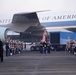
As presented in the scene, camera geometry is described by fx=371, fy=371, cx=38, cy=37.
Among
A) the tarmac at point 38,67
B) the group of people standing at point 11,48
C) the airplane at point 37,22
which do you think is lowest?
the tarmac at point 38,67

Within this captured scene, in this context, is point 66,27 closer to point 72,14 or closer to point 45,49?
point 72,14

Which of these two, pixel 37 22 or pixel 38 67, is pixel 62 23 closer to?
pixel 37 22

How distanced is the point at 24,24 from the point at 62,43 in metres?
6.92

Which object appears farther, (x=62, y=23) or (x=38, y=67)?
(x=62, y=23)

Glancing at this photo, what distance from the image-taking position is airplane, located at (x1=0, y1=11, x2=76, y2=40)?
130 ft

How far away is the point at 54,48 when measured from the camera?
149ft

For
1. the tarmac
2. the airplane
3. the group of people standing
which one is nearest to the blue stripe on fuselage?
the airplane

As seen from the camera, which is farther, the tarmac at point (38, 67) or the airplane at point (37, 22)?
the airplane at point (37, 22)

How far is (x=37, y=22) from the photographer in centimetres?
4094

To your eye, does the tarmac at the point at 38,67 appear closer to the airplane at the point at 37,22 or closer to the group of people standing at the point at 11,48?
the group of people standing at the point at 11,48

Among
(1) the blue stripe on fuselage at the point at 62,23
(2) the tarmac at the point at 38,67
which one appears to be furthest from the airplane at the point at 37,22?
(2) the tarmac at the point at 38,67

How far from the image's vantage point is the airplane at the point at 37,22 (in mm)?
39597

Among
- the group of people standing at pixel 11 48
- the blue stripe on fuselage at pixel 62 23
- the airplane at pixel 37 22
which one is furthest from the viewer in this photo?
the blue stripe on fuselage at pixel 62 23

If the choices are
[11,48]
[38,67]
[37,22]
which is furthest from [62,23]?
[38,67]
